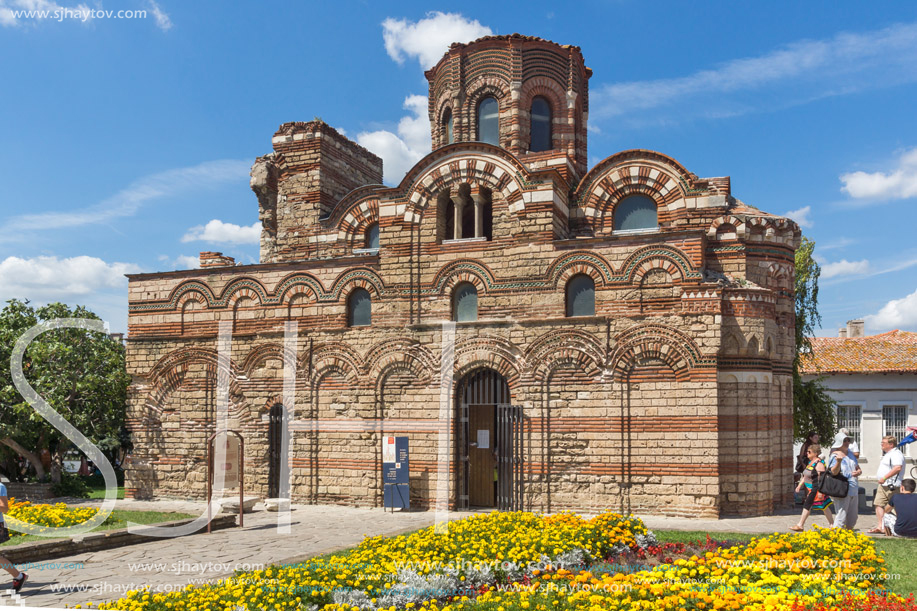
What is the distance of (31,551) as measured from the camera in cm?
957

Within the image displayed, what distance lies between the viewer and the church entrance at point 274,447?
1566 centimetres

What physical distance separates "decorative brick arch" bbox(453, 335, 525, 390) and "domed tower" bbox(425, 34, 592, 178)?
5.66 m

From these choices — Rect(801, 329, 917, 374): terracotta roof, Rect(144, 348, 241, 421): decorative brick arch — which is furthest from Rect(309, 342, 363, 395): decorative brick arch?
Rect(801, 329, 917, 374): terracotta roof

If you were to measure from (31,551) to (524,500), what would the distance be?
7.98 metres

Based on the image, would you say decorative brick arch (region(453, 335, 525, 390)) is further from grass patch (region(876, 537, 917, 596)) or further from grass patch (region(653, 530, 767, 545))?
grass patch (region(876, 537, 917, 596))

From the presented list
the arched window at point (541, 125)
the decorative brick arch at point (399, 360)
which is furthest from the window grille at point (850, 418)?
the decorative brick arch at point (399, 360)

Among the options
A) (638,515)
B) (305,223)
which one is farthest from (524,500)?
(305,223)

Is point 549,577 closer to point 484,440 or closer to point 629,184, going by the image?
point 484,440

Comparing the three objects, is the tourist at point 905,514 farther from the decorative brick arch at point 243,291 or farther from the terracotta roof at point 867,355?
the terracotta roof at point 867,355

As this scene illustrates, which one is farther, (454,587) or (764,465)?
(764,465)

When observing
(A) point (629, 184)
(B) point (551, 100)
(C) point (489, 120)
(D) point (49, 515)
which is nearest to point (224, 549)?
(D) point (49, 515)

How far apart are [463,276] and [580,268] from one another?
7.74ft

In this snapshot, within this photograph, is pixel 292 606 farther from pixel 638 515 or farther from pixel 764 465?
pixel 764 465

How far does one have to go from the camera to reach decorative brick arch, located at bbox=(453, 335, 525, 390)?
46.2ft
